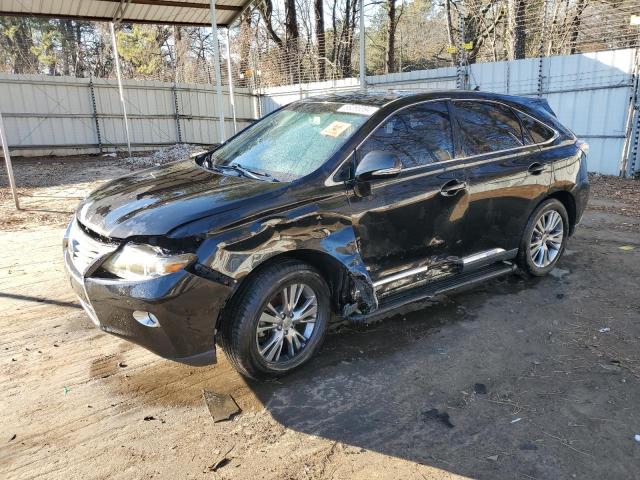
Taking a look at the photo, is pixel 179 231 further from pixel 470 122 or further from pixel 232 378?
pixel 470 122

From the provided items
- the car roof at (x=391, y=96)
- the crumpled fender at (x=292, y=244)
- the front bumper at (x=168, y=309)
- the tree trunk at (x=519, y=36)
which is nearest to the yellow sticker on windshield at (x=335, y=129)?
the car roof at (x=391, y=96)

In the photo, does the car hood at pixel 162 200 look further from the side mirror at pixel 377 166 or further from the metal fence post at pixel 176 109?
the metal fence post at pixel 176 109

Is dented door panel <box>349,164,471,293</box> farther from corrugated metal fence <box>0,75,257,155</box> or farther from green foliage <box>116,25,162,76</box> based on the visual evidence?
green foliage <box>116,25,162,76</box>

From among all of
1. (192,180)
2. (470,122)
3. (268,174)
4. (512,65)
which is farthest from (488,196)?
(512,65)

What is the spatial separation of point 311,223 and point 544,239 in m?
2.91

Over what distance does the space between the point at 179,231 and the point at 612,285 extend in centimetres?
430

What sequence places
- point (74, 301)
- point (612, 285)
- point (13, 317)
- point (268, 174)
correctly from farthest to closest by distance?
1. point (612, 285)
2. point (74, 301)
3. point (13, 317)
4. point (268, 174)

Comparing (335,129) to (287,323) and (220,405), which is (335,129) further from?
(220,405)

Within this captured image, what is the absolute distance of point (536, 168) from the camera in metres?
4.55

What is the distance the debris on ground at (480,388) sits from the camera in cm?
311

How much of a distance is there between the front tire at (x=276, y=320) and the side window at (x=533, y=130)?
107 inches

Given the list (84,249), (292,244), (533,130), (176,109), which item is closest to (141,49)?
(176,109)

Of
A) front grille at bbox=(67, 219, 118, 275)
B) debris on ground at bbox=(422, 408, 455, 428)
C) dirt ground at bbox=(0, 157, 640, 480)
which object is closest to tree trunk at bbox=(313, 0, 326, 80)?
dirt ground at bbox=(0, 157, 640, 480)

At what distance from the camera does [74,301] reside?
4406 millimetres
